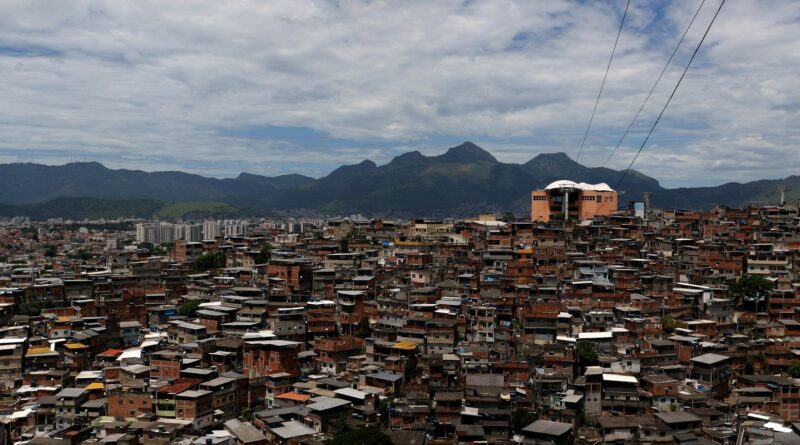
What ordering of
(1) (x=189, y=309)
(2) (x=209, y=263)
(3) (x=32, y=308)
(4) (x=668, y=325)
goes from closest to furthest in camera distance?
(4) (x=668, y=325), (1) (x=189, y=309), (3) (x=32, y=308), (2) (x=209, y=263)

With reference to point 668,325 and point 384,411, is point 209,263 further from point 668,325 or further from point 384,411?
point 668,325

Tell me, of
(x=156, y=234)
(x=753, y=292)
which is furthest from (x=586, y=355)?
(x=156, y=234)

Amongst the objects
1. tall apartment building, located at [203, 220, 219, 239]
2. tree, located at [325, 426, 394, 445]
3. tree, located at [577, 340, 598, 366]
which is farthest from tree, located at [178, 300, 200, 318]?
tall apartment building, located at [203, 220, 219, 239]

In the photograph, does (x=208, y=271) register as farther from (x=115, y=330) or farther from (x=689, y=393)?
(x=689, y=393)

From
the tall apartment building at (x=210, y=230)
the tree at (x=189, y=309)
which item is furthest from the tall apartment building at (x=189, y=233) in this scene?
the tree at (x=189, y=309)

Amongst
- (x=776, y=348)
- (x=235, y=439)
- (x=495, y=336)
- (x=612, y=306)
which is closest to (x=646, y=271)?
(x=612, y=306)
